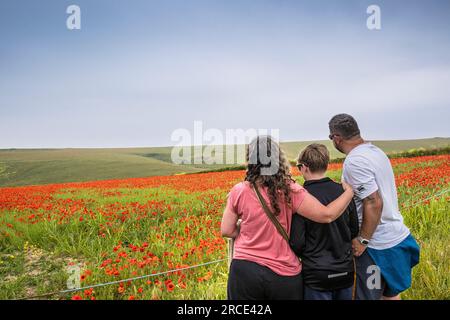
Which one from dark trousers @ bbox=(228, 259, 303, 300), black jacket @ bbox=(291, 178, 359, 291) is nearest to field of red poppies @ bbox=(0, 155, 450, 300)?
dark trousers @ bbox=(228, 259, 303, 300)

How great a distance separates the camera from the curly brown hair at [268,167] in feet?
8.20

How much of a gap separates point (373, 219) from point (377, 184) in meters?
0.28

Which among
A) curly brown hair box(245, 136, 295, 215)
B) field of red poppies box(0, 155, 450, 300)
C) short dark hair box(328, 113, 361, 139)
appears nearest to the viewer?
curly brown hair box(245, 136, 295, 215)

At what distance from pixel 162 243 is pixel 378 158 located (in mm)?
3969

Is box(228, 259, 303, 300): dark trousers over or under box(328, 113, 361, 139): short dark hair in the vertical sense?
under

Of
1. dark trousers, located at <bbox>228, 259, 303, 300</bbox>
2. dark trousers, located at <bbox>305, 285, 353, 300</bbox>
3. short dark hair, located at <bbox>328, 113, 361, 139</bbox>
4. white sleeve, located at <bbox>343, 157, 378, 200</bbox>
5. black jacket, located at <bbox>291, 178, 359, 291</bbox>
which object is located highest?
short dark hair, located at <bbox>328, 113, 361, 139</bbox>

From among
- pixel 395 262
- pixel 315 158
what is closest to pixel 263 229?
pixel 315 158

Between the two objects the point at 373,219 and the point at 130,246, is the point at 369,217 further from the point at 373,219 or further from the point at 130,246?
the point at 130,246

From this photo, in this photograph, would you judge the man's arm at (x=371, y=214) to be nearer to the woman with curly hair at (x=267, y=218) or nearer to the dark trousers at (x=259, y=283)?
the woman with curly hair at (x=267, y=218)

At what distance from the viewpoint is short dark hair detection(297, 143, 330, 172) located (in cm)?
259

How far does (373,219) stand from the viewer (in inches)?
110

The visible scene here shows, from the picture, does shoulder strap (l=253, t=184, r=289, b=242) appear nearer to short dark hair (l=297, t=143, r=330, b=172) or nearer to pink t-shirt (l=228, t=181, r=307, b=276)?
pink t-shirt (l=228, t=181, r=307, b=276)

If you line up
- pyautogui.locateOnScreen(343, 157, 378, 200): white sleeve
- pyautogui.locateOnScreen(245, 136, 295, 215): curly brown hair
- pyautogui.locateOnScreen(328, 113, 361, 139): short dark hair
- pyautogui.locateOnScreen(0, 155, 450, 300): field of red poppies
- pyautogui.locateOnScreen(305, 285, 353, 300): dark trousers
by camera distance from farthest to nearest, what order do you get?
pyautogui.locateOnScreen(0, 155, 450, 300): field of red poppies → pyautogui.locateOnScreen(328, 113, 361, 139): short dark hair → pyautogui.locateOnScreen(343, 157, 378, 200): white sleeve → pyautogui.locateOnScreen(305, 285, 353, 300): dark trousers → pyautogui.locateOnScreen(245, 136, 295, 215): curly brown hair

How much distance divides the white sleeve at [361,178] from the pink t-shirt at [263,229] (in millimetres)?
490
